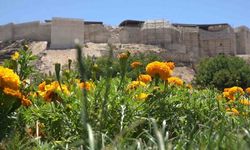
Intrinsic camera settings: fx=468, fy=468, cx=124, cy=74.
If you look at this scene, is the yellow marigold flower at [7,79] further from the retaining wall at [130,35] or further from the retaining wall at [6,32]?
the retaining wall at [130,35]

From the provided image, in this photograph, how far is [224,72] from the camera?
31.4 meters

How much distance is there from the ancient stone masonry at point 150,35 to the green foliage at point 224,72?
392 inches

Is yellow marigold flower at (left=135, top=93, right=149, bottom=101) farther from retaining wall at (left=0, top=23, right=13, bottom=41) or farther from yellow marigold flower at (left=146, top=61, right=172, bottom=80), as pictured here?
retaining wall at (left=0, top=23, right=13, bottom=41)

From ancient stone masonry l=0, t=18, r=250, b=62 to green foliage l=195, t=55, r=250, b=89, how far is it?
9949 mm

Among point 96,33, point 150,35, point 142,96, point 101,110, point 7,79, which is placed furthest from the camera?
point 150,35

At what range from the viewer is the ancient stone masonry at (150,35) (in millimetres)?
43125

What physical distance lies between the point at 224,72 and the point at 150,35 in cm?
1487

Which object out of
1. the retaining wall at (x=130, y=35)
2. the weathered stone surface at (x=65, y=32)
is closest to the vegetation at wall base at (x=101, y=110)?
the weathered stone surface at (x=65, y=32)

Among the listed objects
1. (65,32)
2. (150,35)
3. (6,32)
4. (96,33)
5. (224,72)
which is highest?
(6,32)

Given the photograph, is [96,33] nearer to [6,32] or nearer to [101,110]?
[6,32]

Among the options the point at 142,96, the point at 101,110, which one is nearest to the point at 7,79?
the point at 101,110

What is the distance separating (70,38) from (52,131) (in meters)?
40.8

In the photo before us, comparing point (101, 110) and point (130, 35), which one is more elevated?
point (130, 35)

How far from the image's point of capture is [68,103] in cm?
271
